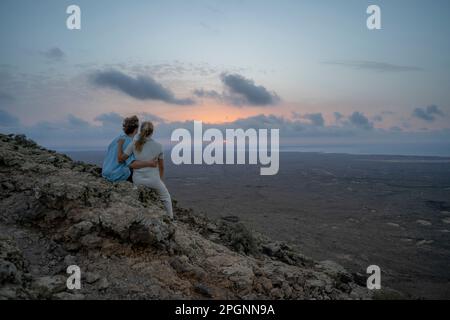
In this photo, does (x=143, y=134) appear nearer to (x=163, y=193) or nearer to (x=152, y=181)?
(x=152, y=181)

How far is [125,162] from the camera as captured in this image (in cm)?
663

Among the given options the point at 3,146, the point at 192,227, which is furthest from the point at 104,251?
the point at 3,146

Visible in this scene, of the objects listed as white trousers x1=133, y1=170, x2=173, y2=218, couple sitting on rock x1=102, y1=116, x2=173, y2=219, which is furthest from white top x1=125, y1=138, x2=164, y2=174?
white trousers x1=133, y1=170, x2=173, y2=218

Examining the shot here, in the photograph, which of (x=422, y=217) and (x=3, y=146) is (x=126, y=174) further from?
(x=422, y=217)

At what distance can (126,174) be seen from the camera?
6.72m

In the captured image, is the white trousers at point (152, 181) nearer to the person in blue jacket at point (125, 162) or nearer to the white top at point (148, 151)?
the person in blue jacket at point (125, 162)

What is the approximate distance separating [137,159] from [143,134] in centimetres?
51

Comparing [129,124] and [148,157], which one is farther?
[129,124]

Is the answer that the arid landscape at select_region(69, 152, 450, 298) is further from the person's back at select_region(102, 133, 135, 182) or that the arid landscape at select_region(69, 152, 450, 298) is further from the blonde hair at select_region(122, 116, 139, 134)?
the blonde hair at select_region(122, 116, 139, 134)

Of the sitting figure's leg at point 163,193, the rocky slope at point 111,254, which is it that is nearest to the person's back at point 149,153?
the sitting figure's leg at point 163,193

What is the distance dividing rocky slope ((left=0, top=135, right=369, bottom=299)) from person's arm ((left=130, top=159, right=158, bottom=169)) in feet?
1.24

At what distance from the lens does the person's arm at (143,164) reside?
20.8 feet

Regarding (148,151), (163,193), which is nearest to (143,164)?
(148,151)
